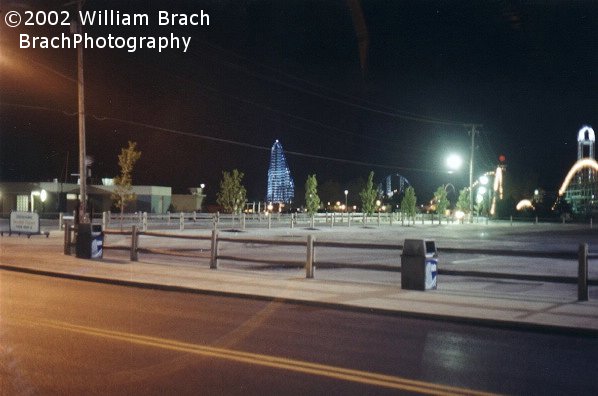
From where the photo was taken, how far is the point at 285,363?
797 centimetres

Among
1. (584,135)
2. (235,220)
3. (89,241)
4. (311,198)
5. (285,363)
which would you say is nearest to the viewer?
(285,363)

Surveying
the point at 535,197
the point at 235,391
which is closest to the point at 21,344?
the point at 235,391

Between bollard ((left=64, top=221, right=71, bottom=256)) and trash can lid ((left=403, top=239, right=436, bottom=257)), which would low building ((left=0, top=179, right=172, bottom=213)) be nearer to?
bollard ((left=64, top=221, right=71, bottom=256))

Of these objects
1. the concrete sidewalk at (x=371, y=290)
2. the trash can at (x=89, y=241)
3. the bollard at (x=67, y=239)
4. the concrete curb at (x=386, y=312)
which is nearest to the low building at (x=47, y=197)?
the bollard at (x=67, y=239)

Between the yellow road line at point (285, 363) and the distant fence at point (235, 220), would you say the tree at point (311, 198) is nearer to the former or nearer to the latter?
the distant fence at point (235, 220)

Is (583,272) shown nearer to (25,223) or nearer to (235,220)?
(25,223)

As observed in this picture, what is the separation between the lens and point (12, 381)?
695 cm

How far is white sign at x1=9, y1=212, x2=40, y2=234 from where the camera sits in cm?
3438

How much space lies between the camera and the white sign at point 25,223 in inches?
1353

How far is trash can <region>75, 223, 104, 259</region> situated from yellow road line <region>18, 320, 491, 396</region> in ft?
40.0

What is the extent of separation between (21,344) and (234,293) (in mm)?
5777

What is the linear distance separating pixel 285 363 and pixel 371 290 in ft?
22.6

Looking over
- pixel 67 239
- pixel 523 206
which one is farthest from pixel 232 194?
pixel 523 206

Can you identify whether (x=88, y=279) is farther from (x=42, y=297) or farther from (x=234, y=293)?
(x=234, y=293)
